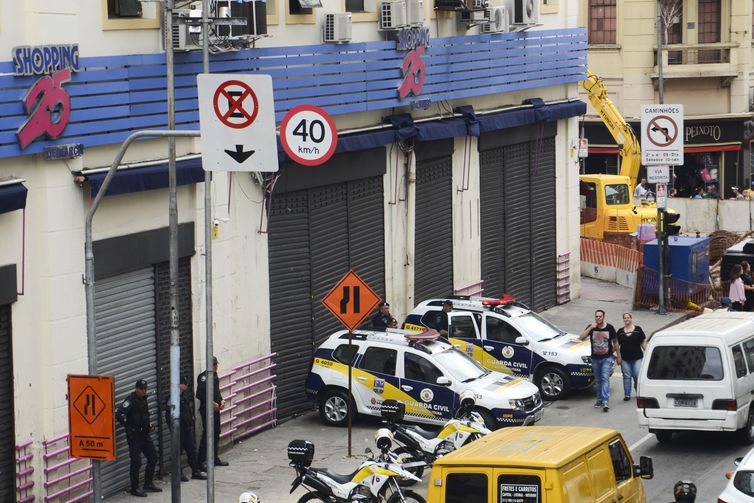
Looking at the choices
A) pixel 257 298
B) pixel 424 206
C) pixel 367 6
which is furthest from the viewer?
pixel 424 206

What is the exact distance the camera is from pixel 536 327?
26.6 metres

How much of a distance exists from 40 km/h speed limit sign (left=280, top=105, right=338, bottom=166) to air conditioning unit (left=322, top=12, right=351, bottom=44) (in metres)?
3.57

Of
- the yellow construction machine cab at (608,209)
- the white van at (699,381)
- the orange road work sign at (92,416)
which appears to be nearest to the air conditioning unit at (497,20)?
the white van at (699,381)

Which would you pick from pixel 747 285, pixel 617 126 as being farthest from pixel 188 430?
pixel 617 126

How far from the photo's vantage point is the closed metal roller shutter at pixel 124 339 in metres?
20.2

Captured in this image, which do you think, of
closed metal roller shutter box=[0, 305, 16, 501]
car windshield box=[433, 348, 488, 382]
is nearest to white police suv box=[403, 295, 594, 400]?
car windshield box=[433, 348, 488, 382]

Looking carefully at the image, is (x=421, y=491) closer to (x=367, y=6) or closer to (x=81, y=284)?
(x=81, y=284)

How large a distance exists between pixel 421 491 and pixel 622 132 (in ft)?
88.6

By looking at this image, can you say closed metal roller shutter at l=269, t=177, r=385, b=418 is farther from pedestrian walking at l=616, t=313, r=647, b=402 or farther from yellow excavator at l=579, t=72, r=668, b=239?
yellow excavator at l=579, t=72, r=668, b=239

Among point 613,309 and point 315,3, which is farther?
point 613,309

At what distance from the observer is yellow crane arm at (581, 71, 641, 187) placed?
145 ft

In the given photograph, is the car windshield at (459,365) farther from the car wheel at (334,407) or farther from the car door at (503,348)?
the car door at (503,348)

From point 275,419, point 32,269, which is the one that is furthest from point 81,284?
point 275,419

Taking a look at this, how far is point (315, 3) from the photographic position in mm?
24500
